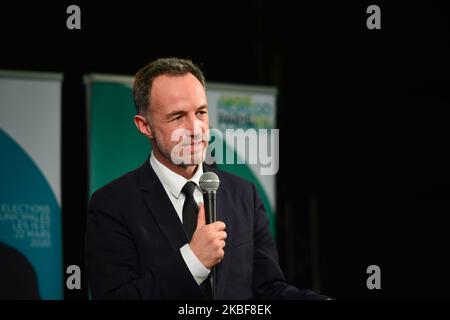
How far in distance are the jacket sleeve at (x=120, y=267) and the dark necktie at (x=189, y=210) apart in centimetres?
10

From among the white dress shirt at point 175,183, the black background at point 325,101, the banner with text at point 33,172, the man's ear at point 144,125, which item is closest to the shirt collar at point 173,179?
the white dress shirt at point 175,183

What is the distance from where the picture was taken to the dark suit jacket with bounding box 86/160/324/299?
A: 1672 mm

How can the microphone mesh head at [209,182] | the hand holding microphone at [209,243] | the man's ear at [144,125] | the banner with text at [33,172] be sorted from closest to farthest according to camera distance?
the hand holding microphone at [209,243] < the microphone mesh head at [209,182] < the man's ear at [144,125] < the banner with text at [33,172]

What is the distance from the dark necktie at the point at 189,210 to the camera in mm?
1796

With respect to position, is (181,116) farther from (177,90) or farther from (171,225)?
(171,225)

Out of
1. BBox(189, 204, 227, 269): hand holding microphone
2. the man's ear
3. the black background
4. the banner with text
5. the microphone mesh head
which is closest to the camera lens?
BBox(189, 204, 227, 269): hand holding microphone

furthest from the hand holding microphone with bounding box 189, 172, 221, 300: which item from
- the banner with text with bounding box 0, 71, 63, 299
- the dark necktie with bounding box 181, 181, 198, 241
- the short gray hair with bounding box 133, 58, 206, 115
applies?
the banner with text with bounding box 0, 71, 63, 299

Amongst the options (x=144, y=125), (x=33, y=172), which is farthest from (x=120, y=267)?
(x=33, y=172)

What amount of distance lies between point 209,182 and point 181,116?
0.68ft

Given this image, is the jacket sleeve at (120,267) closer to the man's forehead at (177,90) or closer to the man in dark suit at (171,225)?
the man in dark suit at (171,225)

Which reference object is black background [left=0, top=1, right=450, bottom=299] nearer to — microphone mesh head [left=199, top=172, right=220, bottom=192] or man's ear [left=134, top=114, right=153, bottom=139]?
man's ear [left=134, top=114, right=153, bottom=139]

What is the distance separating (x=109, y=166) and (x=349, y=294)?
7.90 ft

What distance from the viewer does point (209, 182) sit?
1726 millimetres

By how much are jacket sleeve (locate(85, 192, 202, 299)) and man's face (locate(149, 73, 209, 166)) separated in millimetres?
258
